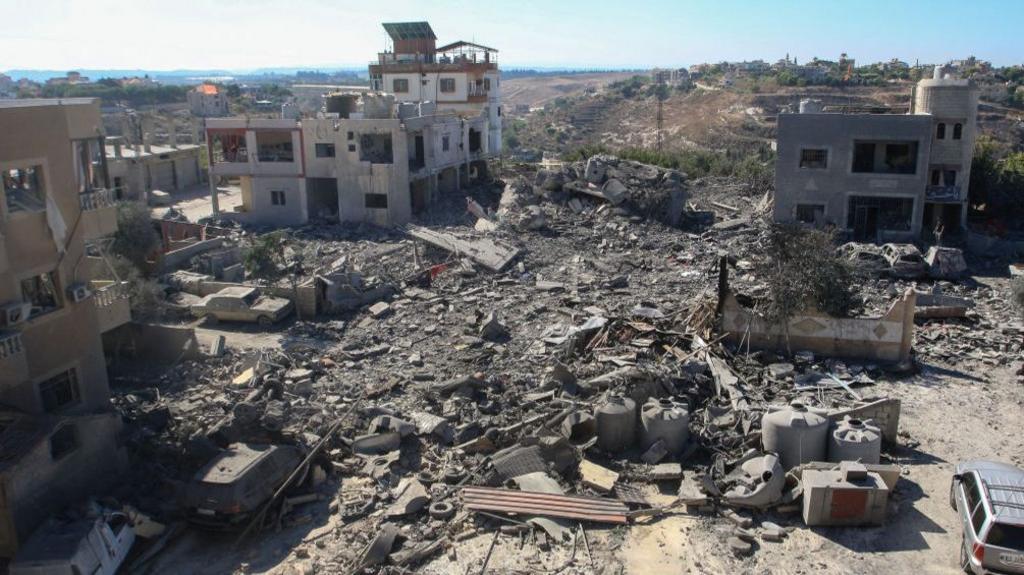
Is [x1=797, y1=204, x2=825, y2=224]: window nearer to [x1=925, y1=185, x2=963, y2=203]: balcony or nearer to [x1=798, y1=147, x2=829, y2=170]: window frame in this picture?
[x1=798, y1=147, x2=829, y2=170]: window frame

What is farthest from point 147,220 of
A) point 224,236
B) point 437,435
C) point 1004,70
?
point 1004,70

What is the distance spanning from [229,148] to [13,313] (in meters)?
25.2

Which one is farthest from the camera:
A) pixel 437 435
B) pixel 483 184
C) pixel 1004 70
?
pixel 1004 70

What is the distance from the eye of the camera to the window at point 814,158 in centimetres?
3125

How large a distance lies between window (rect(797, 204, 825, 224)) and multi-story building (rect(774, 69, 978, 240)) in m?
0.04

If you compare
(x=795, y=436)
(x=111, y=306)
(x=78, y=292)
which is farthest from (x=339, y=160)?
(x=795, y=436)

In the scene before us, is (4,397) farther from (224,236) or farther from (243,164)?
(243,164)

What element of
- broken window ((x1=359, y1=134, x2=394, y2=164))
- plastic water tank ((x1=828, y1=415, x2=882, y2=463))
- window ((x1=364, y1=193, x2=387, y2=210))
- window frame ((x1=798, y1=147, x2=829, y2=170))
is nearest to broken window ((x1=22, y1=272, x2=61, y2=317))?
plastic water tank ((x1=828, y1=415, x2=882, y2=463))

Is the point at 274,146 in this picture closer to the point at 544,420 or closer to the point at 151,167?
the point at 151,167

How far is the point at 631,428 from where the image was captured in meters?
14.4

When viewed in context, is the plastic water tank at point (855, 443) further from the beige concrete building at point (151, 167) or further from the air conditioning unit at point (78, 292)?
the beige concrete building at point (151, 167)

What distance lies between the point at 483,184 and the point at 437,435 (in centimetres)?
2877

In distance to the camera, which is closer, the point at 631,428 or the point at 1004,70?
the point at 631,428

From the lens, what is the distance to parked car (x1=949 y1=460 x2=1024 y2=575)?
396 inches
